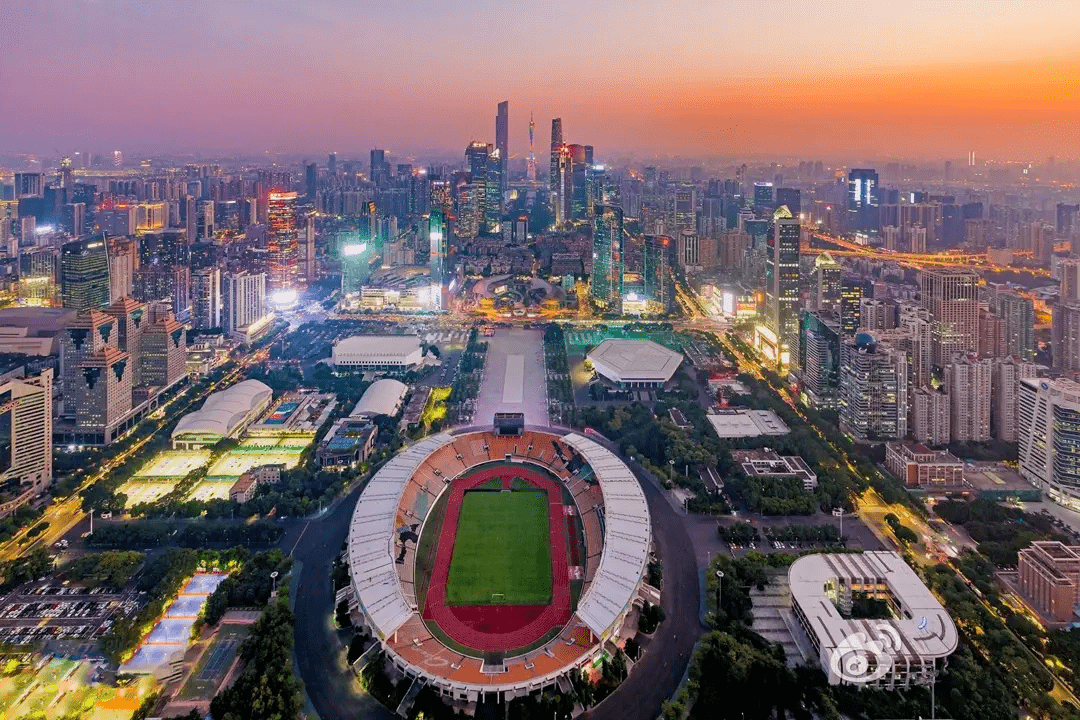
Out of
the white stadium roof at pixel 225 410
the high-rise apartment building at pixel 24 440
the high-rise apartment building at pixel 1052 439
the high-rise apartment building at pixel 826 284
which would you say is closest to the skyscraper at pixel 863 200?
the high-rise apartment building at pixel 826 284

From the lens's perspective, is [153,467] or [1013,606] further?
[153,467]

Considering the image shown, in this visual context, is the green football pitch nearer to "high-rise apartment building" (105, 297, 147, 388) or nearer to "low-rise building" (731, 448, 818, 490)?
"low-rise building" (731, 448, 818, 490)

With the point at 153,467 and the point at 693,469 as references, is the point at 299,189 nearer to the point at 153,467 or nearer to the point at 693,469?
the point at 153,467

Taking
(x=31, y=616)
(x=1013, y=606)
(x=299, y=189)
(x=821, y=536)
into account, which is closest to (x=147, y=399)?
(x=31, y=616)

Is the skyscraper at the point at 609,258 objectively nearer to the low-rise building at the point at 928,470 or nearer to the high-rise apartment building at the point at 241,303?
the high-rise apartment building at the point at 241,303

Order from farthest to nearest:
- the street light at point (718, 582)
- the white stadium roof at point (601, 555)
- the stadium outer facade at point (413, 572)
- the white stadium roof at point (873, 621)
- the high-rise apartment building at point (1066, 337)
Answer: the high-rise apartment building at point (1066, 337) < the street light at point (718, 582) < the white stadium roof at point (601, 555) < the white stadium roof at point (873, 621) < the stadium outer facade at point (413, 572)

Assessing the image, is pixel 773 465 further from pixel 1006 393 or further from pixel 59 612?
pixel 59 612

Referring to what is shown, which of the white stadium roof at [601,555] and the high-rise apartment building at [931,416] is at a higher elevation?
the high-rise apartment building at [931,416]
